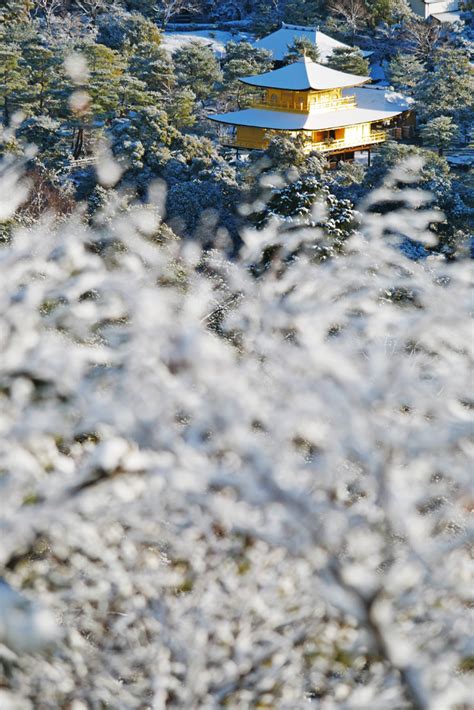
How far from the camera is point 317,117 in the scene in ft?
59.7

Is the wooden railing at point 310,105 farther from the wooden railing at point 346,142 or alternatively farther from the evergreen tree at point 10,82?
the evergreen tree at point 10,82

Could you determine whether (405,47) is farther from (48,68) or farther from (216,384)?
(216,384)

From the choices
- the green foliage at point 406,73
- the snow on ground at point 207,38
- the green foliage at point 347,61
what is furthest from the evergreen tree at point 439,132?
the snow on ground at point 207,38

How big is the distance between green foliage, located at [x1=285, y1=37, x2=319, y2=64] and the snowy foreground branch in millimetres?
21491

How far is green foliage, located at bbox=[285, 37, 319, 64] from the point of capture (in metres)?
22.7

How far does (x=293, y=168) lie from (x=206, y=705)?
11.7m

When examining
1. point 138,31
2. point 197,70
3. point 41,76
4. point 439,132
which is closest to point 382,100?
point 439,132

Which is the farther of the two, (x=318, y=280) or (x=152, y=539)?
(x=318, y=280)

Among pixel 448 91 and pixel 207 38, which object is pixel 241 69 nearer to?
pixel 448 91

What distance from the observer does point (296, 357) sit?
6.95ft

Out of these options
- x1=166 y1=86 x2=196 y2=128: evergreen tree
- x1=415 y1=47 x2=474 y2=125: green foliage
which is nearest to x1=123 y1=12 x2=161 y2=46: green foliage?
x1=166 y1=86 x2=196 y2=128: evergreen tree

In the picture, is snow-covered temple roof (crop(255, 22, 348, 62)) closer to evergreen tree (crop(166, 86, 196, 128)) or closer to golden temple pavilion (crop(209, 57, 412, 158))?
golden temple pavilion (crop(209, 57, 412, 158))

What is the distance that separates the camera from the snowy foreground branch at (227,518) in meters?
1.63

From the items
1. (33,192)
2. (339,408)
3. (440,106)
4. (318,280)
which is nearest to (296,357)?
(339,408)
